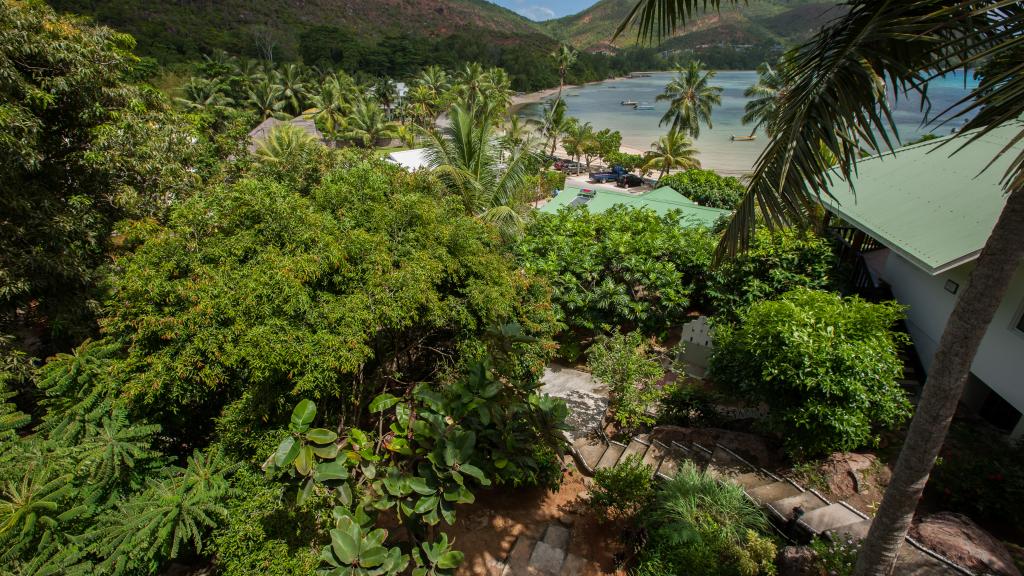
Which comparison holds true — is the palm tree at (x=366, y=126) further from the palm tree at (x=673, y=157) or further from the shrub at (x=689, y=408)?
the shrub at (x=689, y=408)

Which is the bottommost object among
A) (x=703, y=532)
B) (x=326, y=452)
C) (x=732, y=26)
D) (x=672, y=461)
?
(x=672, y=461)

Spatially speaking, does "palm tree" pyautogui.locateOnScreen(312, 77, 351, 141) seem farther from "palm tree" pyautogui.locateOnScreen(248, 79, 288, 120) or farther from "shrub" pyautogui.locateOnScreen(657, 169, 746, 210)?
"shrub" pyautogui.locateOnScreen(657, 169, 746, 210)

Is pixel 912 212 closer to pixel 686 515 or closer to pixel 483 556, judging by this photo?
pixel 686 515

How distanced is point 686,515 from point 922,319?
6.32 m

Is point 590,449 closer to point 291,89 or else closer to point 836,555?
point 836,555

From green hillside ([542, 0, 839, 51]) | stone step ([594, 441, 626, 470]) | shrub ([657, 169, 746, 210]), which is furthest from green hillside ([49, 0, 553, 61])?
stone step ([594, 441, 626, 470])

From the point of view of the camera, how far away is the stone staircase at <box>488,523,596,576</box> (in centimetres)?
577

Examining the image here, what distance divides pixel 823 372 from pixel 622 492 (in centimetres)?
301

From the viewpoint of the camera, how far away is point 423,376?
275 inches

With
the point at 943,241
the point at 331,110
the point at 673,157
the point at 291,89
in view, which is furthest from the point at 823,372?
the point at 291,89

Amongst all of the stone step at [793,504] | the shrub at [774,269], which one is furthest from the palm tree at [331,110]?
the stone step at [793,504]

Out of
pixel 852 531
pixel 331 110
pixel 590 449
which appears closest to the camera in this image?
pixel 852 531

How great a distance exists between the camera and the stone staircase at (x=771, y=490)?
4.20m

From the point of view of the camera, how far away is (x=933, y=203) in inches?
276
